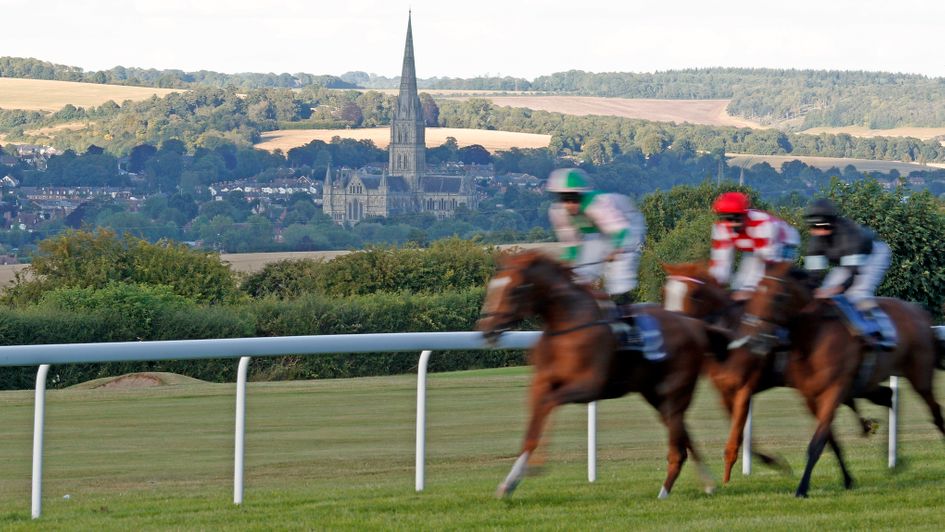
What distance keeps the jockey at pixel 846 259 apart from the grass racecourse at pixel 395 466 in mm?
885

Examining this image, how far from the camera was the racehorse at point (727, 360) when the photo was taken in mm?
6953

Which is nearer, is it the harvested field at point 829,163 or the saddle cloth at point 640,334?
the saddle cloth at point 640,334

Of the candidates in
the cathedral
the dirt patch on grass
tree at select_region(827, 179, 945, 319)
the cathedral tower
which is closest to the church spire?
the cathedral tower

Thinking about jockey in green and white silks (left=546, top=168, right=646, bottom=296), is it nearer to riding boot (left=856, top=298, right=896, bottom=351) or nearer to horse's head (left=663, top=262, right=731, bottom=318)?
horse's head (left=663, top=262, right=731, bottom=318)

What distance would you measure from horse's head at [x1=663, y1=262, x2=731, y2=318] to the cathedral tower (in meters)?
160

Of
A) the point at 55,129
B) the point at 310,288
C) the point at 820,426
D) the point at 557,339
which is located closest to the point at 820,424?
the point at 820,426

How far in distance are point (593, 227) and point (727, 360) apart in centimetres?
109

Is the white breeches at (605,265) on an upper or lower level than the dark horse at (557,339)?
upper

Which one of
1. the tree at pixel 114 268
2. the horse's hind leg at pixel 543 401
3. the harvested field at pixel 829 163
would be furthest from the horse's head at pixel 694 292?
the harvested field at pixel 829 163

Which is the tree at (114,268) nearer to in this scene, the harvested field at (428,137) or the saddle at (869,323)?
the saddle at (869,323)

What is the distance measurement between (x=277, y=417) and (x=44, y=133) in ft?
582

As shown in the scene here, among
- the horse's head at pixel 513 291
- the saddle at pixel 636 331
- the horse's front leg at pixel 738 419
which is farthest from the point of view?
the horse's front leg at pixel 738 419

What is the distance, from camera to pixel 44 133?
181m

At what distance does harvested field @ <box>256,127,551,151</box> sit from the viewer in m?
184
